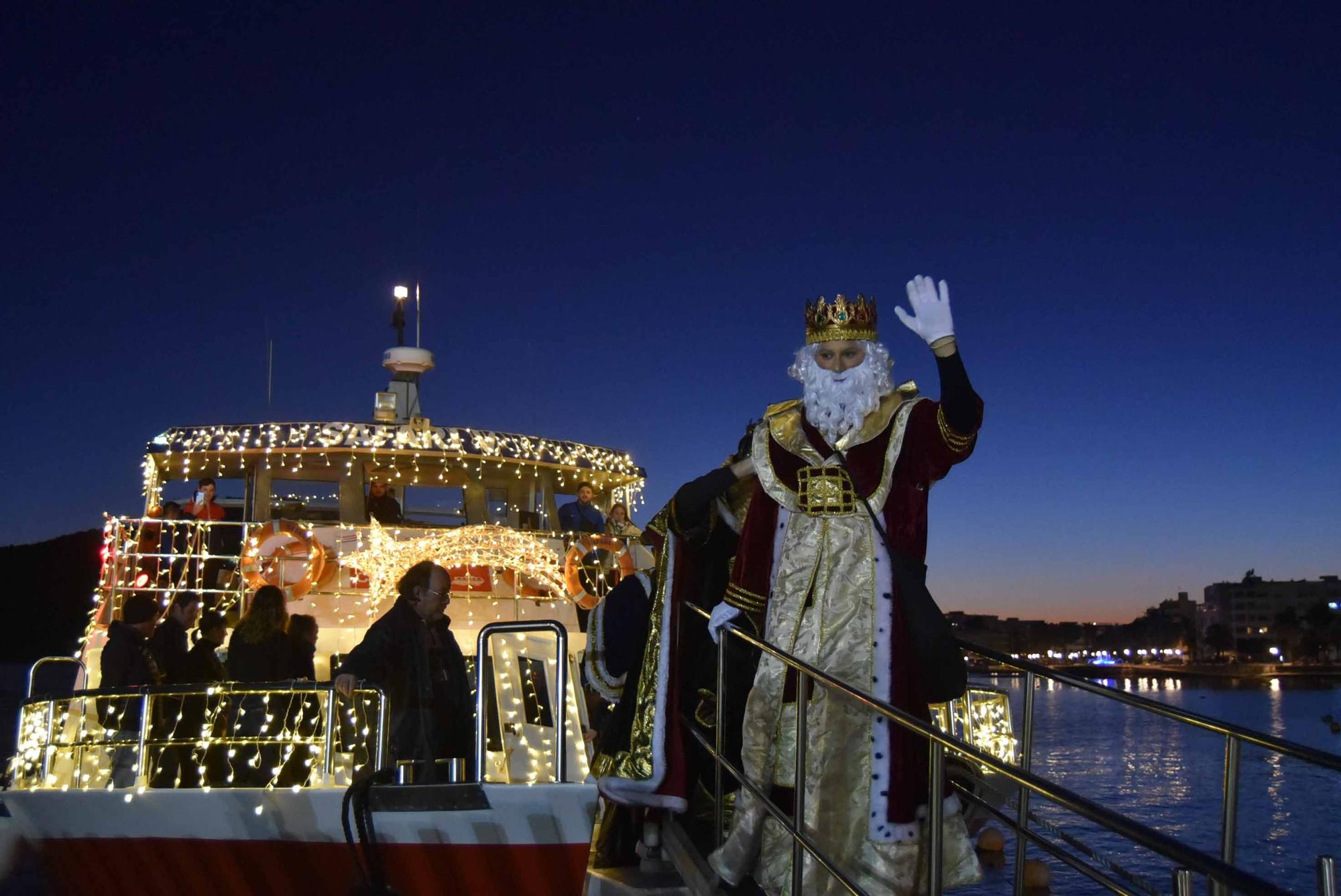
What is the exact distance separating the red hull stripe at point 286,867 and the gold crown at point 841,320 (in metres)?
2.09

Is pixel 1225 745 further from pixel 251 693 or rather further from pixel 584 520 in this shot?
pixel 584 520

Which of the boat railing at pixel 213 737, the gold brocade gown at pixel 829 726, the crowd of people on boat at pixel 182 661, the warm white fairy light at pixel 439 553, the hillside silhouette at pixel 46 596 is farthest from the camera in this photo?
the hillside silhouette at pixel 46 596

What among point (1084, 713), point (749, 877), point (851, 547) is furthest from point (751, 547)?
point (1084, 713)

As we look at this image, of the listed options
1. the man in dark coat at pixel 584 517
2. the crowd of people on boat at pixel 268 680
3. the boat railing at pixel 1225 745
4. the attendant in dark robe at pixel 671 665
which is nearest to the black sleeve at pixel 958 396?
the boat railing at pixel 1225 745

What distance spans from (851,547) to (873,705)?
0.90 meters

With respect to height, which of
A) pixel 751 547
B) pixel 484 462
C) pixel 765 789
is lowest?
pixel 765 789

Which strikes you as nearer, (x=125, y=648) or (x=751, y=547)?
(x=751, y=547)

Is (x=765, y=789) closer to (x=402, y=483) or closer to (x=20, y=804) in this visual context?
(x=20, y=804)

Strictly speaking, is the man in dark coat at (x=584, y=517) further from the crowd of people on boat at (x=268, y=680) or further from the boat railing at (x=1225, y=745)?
the boat railing at (x=1225, y=745)

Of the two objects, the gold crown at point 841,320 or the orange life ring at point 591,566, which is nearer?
the gold crown at point 841,320

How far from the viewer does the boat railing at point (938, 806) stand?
5.06 ft

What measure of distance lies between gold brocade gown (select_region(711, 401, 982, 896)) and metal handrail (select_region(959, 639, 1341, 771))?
376mm

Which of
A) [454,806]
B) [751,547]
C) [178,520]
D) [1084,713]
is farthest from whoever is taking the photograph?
[1084,713]

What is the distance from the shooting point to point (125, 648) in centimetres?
615
